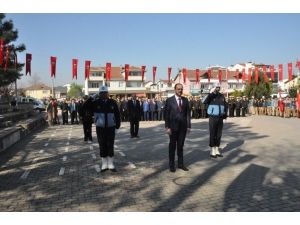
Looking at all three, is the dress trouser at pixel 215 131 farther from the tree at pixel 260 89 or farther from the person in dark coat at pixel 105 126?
the tree at pixel 260 89

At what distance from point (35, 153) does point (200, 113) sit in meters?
18.9

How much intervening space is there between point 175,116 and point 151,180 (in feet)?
5.74

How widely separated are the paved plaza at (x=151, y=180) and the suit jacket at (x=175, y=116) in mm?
987

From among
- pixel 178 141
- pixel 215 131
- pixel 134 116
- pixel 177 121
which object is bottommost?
pixel 178 141

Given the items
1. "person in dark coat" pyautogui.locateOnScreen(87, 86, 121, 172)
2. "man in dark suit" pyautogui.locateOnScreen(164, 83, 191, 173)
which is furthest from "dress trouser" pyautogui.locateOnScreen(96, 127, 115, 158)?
"man in dark suit" pyautogui.locateOnScreen(164, 83, 191, 173)

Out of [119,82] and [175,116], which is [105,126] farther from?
[119,82]

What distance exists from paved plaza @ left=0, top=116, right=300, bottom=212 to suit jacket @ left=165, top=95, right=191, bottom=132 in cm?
99

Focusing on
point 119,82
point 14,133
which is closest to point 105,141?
point 14,133

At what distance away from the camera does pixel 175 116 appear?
28.4ft

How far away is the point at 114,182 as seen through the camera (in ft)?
24.4

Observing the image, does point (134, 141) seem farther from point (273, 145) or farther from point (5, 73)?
point (5, 73)

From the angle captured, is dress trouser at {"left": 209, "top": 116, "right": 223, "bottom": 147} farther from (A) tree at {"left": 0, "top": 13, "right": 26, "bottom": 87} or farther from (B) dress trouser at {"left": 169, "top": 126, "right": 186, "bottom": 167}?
(A) tree at {"left": 0, "top": 13, "right": 26, "bottom": 87}

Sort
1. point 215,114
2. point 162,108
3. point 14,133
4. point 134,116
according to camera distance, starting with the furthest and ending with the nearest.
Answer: point 162,108 < point 134,116 < point 14,133 < point 215,114

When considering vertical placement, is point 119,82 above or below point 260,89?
above
